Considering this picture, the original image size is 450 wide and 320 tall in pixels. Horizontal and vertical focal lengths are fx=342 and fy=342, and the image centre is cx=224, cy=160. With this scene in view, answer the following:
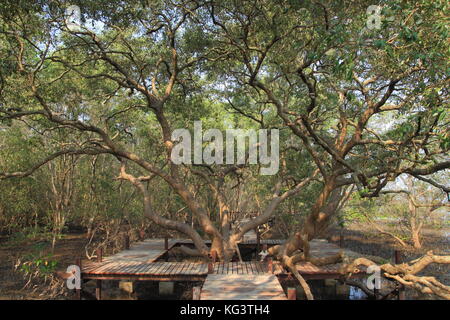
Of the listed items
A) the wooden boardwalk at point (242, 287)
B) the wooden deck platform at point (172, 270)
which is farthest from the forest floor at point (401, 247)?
the wooden boardwalk at point (242, 287)

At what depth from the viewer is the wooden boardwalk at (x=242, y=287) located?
22.6 feet

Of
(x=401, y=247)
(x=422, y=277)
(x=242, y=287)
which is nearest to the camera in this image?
(x=422, y=277)

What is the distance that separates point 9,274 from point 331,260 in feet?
35.2

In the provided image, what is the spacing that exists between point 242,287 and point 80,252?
10.3 metres

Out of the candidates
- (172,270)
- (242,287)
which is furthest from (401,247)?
(172,270)

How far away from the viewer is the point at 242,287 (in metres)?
7.55

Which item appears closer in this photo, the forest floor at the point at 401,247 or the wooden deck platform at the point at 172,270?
the wooden deck platform at the point at 172,270

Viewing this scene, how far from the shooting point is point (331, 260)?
7711 mm

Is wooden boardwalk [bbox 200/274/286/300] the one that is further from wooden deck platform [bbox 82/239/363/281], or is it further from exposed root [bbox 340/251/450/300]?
exposed root [bbox 340/251/450/300]

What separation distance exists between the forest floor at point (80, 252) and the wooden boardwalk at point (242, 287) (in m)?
3.45

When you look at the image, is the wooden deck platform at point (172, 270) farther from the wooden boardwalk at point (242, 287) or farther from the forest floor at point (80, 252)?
the forest floor at point (80, 252)

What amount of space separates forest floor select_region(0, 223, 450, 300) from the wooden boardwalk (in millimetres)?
3447

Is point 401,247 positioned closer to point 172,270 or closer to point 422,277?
point 172,270
